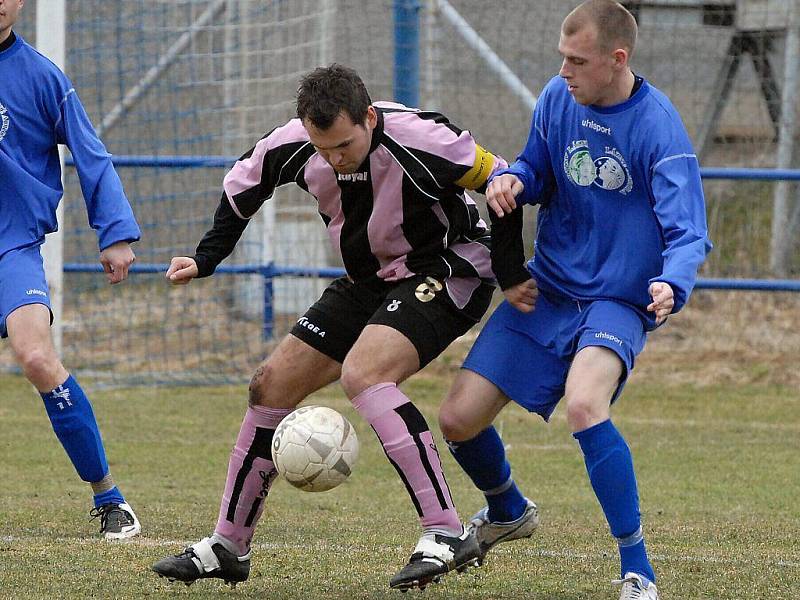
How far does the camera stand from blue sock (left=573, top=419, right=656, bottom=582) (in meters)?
4.12

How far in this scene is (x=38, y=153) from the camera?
543 centimetres

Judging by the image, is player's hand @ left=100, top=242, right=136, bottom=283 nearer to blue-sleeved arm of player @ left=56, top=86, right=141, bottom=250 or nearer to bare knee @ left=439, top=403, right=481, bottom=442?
blue-sleeved arm of player @ left=56, top=86, right=141, bottom=250

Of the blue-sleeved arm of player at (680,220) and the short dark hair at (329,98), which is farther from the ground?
the short dark hair at (329,98)

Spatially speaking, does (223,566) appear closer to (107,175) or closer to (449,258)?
(449,258)

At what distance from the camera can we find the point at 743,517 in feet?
19.4

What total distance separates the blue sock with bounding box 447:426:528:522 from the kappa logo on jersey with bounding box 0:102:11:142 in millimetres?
2112

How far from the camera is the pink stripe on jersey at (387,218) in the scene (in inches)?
175

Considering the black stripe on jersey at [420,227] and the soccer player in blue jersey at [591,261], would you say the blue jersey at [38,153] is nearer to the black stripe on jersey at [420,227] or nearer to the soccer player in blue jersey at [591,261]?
the black stripe on jersey at [420,227]

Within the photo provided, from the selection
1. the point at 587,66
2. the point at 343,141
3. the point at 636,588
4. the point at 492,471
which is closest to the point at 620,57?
the point at 587,66

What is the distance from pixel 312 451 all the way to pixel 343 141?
0.96m

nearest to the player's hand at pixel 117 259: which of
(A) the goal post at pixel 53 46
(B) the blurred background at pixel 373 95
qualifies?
(A) the goal post at pixel 53 46

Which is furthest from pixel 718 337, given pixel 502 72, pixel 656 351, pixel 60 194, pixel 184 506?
pixel 60 194

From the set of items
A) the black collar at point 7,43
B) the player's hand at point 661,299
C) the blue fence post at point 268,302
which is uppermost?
the black collar at point 7,43

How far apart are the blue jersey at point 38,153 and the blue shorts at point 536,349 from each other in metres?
1.49
